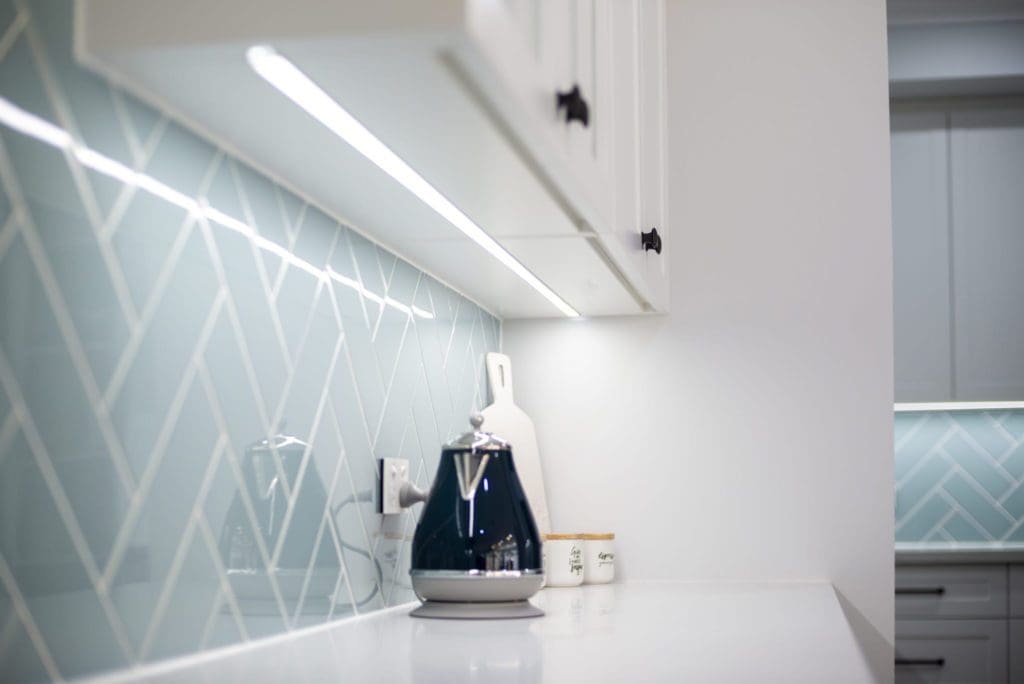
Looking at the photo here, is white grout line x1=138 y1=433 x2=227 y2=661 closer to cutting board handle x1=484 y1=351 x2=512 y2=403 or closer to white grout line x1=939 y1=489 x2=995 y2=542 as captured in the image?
cutting board handle x1=484 y1=351 x2=512 y2=403

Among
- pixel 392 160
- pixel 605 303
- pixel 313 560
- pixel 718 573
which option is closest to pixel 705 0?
pixel 605 303

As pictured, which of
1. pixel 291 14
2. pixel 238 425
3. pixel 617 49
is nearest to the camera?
pixel 291 14

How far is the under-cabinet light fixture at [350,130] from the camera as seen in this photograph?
1.05 meters

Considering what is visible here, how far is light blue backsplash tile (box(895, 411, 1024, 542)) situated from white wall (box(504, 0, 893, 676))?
2.07m

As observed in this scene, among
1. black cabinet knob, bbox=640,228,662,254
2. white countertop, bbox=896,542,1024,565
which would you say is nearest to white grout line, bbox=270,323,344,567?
black cabinet knob, bbox=640,228,662,254

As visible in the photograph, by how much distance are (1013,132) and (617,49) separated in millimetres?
2949

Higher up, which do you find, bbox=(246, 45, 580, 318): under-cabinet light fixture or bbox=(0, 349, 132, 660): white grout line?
bbox=(246, 45, 580, 318): under-cabinet light fixture

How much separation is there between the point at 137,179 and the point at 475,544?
74 cm

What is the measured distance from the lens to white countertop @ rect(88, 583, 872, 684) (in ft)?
3.58

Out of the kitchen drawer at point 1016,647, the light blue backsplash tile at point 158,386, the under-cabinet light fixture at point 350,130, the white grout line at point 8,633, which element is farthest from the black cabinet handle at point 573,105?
the kitchen drawer at point 1016,647

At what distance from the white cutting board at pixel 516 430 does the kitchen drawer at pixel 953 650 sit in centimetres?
190

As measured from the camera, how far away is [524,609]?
1669 millimetres

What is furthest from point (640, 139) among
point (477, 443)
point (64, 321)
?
point (64, 321)

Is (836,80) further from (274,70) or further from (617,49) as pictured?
(274,70)
